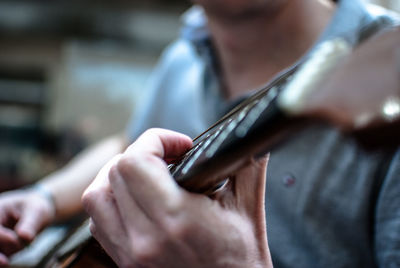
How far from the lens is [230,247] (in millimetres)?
312

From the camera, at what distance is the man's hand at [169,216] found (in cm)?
30

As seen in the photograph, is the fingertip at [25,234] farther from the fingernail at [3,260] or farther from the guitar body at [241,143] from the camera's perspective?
the guitar body at [241,143]

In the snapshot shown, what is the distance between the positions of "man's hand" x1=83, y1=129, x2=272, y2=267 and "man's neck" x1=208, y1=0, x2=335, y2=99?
44 cm

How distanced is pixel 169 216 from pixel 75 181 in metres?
0.77

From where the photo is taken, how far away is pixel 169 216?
29cm

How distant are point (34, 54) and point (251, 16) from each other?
16.0 feet

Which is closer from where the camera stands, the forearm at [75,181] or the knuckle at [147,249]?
the knuckle at [147,249]

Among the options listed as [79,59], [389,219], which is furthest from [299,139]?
[79,59]

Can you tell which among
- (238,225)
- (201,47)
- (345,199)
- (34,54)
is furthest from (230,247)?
(34,54)

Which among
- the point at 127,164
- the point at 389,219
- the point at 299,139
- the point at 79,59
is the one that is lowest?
the point at 389,219

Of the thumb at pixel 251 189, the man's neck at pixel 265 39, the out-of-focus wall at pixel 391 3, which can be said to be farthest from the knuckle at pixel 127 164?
the out-of-focus wall at pixel 391 3

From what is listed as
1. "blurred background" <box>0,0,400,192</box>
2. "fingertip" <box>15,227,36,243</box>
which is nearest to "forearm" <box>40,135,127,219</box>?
"fingertip" <box>15,227,36,243</box>

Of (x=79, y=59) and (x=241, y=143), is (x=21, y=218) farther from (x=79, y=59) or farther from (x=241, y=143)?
(x=79, y=59)

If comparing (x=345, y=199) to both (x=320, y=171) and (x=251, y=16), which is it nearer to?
(x=320, y=171)
